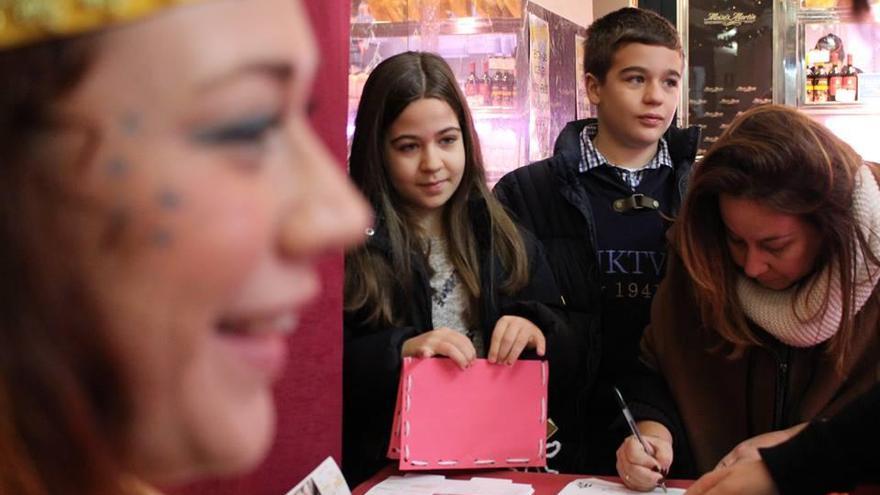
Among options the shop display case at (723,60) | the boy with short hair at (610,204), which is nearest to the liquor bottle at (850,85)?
the shop display case at (723,60)

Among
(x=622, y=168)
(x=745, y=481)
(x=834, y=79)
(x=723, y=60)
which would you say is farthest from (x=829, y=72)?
(x=745, y=481)

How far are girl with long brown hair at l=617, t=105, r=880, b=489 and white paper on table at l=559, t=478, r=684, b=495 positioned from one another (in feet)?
0.09

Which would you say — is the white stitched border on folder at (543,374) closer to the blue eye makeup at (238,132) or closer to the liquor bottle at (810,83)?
the blue eye makeup at (238,132)

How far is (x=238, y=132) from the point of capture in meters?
0.29

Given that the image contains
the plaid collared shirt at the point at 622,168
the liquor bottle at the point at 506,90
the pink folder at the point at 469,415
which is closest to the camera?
the pink folder at the point at 469,415

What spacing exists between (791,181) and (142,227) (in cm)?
169

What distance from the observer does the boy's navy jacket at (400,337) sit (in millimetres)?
1807

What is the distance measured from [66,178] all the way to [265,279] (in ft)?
0.19

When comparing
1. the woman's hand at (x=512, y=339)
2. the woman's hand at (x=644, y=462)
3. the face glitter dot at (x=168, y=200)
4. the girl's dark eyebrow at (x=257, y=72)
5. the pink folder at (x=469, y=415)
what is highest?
the girl's dark eyebrow at (x=257, y=72)

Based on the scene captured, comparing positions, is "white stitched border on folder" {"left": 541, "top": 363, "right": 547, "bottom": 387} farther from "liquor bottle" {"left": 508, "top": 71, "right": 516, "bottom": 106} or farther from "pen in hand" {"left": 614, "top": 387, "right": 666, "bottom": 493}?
"liquor bottle" {"left": 508, "top": 71, "right": 516, "bottom": 106}

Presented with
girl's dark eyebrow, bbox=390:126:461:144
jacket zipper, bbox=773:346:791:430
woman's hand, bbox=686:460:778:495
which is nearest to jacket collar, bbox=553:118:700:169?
girl's dark eyebrow, bbox=390:126:461:144

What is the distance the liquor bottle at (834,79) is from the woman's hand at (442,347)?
4.09 meters

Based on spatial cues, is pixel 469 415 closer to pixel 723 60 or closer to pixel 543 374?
pixel 543 374

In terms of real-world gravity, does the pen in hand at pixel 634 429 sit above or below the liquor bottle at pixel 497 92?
below
